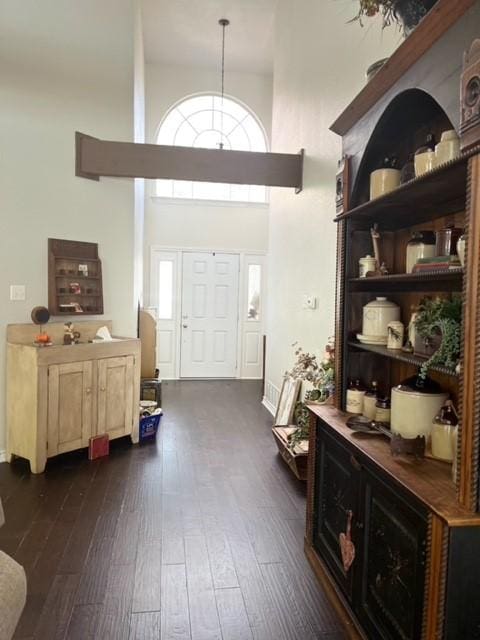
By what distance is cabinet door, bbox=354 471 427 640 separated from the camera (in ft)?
4.23

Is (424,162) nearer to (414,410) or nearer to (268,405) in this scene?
(414,410)

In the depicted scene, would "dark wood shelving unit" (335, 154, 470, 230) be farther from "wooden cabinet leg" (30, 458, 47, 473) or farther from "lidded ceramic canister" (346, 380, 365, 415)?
"wooden cabinet leg" (30, 458, 47, 473)

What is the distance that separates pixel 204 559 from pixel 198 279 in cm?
499

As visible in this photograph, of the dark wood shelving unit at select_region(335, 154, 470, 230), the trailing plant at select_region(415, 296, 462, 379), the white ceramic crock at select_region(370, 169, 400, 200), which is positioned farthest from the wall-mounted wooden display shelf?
the trailing plant at select_region(415, 296, 462, 379)

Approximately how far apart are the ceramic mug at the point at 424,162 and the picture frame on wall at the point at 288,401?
2.65 meters

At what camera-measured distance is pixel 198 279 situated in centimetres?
684

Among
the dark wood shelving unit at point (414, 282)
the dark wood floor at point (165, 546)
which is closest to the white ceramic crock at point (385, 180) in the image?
the dark wood shelving unit at point (414, 282)

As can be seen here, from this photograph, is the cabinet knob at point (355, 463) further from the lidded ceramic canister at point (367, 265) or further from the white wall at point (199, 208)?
the white wall at point (199, 208)

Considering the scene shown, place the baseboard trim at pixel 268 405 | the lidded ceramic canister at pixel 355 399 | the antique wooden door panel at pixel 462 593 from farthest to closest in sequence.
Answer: the baseboard trim at pixel 268 405
the lidded ceramic canister at pixel 355 399
the antique wooden door panel at pixel 462 593

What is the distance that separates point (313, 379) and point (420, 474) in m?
1.85

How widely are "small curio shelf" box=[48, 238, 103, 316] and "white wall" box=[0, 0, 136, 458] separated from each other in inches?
2.8

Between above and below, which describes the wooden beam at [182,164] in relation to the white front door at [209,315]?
above

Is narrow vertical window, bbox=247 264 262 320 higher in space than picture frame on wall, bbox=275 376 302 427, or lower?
higher

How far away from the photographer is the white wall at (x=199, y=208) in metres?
6.66
